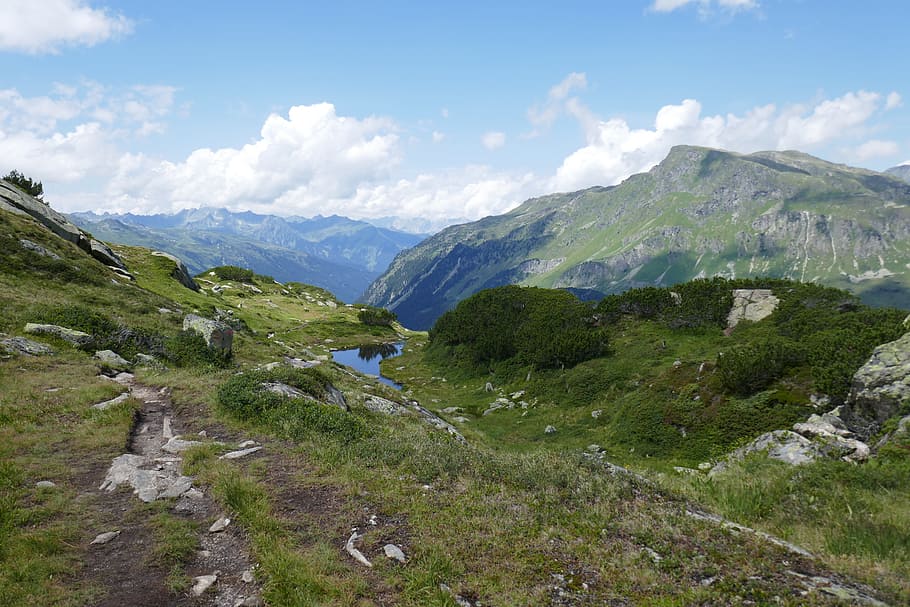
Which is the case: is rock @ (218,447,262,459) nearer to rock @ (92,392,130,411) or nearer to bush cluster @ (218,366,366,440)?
bush cluster @ (218,366,366,440)

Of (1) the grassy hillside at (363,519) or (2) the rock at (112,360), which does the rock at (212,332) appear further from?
(1) the grassy hillside at (363,519)

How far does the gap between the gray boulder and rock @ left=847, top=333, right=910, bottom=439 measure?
38683 mm

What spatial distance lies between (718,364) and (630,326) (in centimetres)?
1919

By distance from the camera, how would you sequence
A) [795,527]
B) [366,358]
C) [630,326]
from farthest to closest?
1. [366,358]
2. [630,326]
3. [795,527]

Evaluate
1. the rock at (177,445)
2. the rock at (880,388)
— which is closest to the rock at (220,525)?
the rock at (177,445)

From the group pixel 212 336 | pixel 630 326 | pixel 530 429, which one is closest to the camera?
pixel 212 336

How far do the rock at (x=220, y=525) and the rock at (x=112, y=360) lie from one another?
18622 millimetres

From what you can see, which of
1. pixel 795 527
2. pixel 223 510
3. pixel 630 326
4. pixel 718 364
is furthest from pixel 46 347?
pixel 630 326

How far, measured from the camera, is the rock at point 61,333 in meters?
24.6

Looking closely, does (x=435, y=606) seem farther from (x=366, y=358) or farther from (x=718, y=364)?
(x=366, y=358)

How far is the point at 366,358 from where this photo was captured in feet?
307

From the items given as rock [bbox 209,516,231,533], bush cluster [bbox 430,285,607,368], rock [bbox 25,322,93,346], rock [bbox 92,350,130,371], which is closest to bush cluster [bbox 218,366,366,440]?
rock [bbox 209,516,231,533]

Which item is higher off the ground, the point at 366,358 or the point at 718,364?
the point at 718,364

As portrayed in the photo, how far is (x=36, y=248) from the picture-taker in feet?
138
